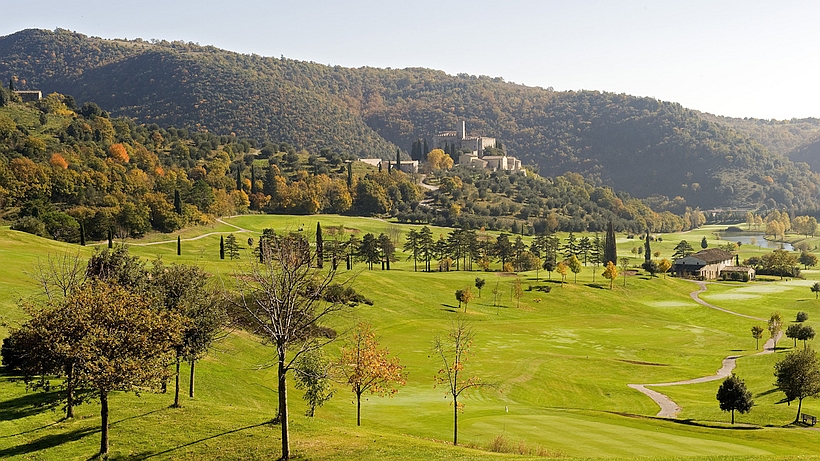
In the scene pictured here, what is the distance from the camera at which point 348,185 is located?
19750 cm

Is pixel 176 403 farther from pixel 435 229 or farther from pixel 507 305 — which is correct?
pixel 435 229

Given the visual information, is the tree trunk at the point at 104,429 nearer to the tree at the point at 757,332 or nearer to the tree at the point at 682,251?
the tree at the point at 757,332

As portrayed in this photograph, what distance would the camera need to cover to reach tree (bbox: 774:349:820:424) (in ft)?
159

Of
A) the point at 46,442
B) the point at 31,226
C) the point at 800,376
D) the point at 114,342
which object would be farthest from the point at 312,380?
the point at 31,226

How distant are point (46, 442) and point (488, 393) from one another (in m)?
32.9

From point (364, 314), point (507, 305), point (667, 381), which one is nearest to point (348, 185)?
point (507, 305)

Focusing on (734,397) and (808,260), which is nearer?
(734,397)

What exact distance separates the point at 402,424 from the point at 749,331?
72921 millimetres

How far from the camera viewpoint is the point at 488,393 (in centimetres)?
5259

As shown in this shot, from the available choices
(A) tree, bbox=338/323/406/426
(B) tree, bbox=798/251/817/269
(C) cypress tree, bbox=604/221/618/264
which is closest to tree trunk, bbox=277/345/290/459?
(A) tree, bbox=338/323/406/426

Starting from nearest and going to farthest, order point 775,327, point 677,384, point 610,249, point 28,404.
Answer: point 28,404 → point 677,384 → point 775,327 → point 610,249

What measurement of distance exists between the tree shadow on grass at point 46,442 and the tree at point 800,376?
154ft

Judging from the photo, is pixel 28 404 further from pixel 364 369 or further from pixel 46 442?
pixel 364 369

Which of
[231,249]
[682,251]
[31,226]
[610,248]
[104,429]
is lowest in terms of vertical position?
[104,429]
